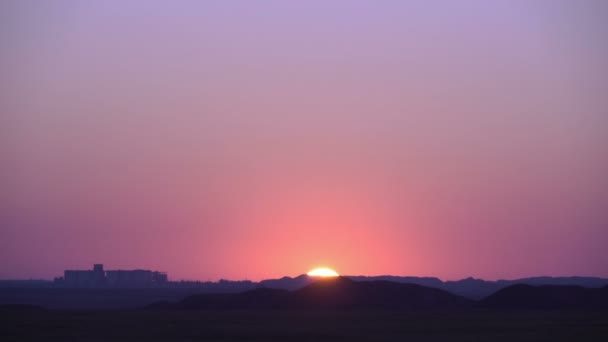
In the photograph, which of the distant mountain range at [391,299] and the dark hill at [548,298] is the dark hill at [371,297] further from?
the dark hill at [548,298]

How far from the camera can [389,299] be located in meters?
105

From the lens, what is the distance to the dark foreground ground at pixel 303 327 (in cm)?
5431

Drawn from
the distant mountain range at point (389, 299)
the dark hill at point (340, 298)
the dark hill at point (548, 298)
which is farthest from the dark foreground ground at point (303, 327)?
the dark hill at point (340, 298)

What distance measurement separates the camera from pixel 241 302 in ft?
334

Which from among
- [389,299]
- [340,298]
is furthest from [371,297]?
[340,298]

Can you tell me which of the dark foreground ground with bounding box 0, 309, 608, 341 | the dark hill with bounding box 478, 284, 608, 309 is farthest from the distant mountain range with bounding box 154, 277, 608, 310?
the dark foreground ground with bounding box 0, 309, 608, 341

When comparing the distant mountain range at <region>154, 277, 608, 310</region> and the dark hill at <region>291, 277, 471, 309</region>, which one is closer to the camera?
the distant mountain range at <region>154, 277, 608, 310</region>

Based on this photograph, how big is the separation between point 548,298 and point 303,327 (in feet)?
145

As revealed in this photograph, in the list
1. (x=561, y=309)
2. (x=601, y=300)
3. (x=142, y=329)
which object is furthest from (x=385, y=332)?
(x=601, y=300)

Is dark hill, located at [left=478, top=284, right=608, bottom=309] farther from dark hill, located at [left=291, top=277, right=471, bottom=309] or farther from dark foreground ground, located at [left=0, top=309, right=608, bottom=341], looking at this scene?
dark foreground ground, located at [left=0, top=309, right=608, bottom=341]

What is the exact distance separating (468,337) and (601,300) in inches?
1913

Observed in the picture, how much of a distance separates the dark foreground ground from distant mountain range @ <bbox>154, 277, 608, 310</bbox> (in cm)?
1686

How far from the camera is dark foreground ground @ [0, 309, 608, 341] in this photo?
2138 inches

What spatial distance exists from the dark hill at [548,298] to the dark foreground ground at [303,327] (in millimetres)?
15453
